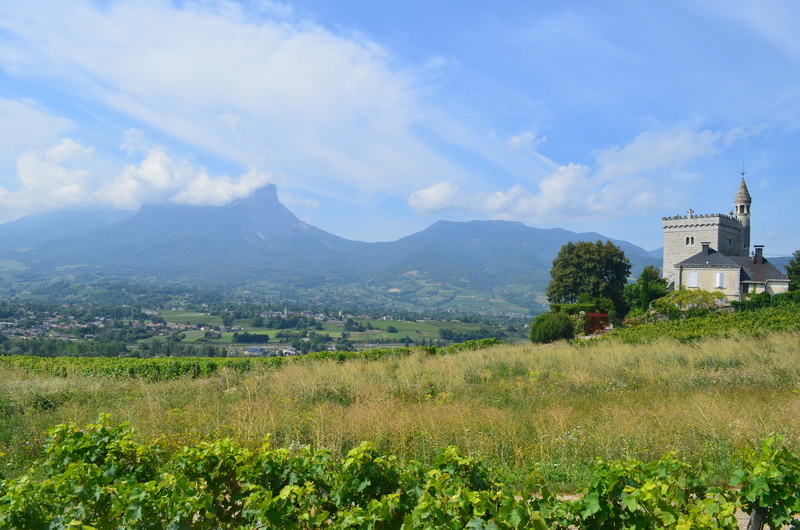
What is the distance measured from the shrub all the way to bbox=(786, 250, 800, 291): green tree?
22.5 m

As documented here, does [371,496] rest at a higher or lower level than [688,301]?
lower

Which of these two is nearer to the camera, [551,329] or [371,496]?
[371,496]

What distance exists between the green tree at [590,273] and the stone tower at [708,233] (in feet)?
37.8

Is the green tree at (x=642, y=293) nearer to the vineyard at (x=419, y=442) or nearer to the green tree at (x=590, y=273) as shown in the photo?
the green tree at (x=590, y=273)

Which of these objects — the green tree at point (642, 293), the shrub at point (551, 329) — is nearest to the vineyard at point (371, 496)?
the shrub at point (551, 329)

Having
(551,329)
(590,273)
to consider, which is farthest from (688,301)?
(551,329)

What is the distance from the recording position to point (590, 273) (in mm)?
35531

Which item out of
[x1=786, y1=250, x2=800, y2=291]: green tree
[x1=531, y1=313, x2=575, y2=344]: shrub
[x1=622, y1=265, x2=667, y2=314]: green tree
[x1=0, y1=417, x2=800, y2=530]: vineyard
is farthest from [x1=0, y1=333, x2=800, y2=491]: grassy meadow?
[x1=786, y1=250, x2=800, y2=291]: green tree

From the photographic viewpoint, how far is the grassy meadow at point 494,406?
551cm

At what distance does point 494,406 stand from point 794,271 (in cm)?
4095

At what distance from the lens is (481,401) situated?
811cm

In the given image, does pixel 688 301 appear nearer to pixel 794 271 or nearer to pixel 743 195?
pixel 794 271

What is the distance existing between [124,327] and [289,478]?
49.9 metres

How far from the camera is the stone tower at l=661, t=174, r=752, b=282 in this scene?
4494 centimetres
